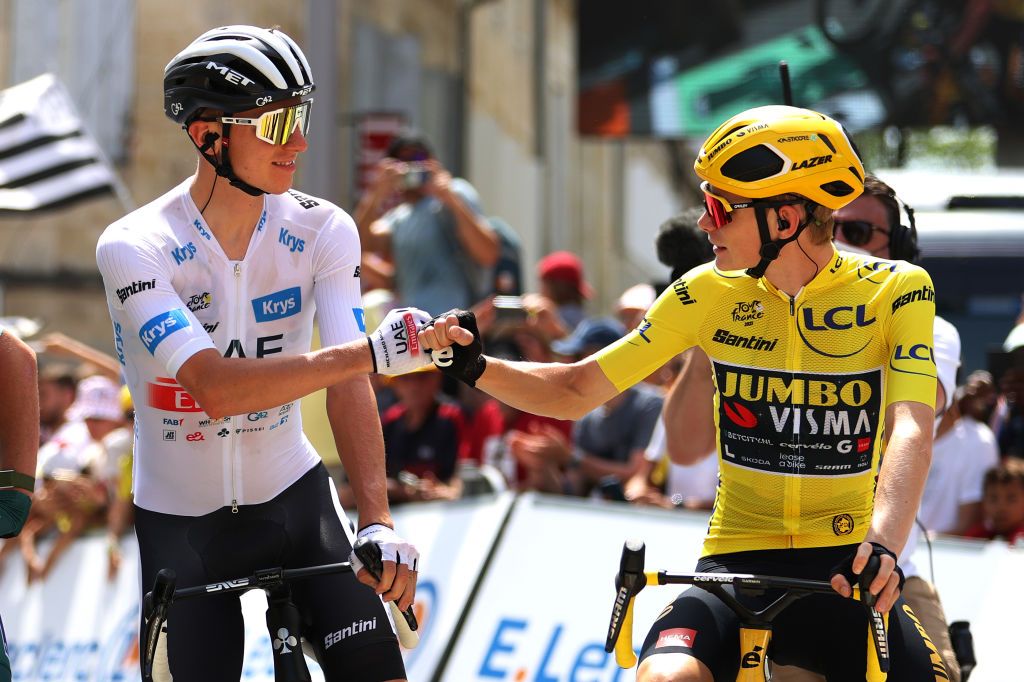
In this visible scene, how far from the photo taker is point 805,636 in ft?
13.5

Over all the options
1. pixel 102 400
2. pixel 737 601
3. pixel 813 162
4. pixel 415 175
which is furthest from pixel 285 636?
pixel 102 400

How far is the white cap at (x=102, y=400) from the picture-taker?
1009 centimetres

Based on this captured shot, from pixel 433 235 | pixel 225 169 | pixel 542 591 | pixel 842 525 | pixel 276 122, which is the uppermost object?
pixel 276 122

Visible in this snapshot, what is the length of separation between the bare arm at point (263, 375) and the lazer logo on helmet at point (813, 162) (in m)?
1.24

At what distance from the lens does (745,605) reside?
13.4 feet

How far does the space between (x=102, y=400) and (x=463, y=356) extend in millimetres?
6323

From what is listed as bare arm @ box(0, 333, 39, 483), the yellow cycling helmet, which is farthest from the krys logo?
bare arm @ box(0, 333, 39, 483)

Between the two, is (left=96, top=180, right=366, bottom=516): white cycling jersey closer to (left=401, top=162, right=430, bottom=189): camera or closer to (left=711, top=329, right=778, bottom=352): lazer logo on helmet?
(left=711, top=329, right=778, bottom=352): lazer logo on helmet

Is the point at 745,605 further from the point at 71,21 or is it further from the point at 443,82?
the point at 443,82

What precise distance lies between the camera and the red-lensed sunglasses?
18.5 ft

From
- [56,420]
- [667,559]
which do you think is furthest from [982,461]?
[56,420]

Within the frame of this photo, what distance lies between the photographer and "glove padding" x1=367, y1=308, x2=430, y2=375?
408 cm

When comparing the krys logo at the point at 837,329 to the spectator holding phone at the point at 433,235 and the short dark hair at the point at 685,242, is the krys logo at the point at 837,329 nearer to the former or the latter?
the short dark hair at the point at 685,242

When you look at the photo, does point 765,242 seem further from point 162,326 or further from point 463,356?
point 162,326
